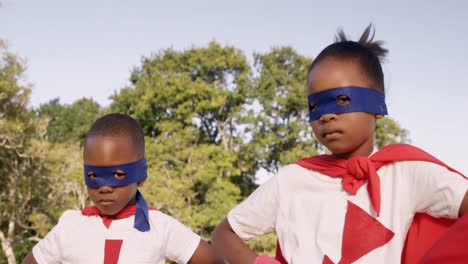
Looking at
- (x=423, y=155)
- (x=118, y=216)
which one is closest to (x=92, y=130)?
(x=118, y=216)

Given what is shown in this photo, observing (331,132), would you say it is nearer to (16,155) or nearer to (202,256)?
(202,256)

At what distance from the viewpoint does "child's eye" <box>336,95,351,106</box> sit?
2.75 metres

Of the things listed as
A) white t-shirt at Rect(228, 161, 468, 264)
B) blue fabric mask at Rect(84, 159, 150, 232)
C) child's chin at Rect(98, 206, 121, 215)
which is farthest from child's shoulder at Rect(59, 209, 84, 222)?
white t-shirt at Rect(228, 161, 468, 264)

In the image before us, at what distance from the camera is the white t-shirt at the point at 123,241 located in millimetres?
→ 3646

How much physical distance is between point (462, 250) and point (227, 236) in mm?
2208

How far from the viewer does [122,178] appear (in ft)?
11.7

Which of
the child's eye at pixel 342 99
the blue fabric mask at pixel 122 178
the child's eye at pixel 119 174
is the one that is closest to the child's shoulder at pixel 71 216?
the blue fabric mask at pixel 122 178

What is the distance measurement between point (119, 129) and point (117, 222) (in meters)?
0.61

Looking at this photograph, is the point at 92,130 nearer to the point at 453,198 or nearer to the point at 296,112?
the point at 453,198

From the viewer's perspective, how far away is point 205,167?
2853cm

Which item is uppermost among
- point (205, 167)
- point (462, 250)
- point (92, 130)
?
point (92, 130)

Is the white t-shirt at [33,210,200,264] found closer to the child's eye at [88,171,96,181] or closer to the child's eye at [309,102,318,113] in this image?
the child's eye at [88,171,96,181]

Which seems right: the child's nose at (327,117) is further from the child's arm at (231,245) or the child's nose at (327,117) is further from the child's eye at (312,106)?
the child's arm at (231,245)

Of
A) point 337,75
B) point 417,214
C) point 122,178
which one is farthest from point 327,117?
point 122,178
